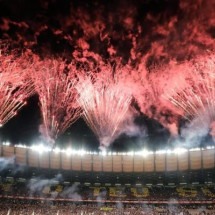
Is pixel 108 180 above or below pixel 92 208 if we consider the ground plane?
above

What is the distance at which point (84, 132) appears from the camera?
152 feet

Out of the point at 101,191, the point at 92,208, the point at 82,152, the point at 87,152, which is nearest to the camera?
the point at 92,208

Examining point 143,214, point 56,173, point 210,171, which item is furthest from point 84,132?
point 210,171

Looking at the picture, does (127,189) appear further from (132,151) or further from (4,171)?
(4,171)

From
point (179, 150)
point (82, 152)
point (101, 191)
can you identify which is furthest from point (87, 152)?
point (179, 150)

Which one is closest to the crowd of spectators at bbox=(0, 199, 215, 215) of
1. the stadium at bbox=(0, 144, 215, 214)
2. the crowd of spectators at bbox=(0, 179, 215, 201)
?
the stadium at bbox=(0, 144, 215, 214)

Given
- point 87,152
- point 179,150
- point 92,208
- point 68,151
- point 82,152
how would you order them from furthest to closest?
1. point 87,152
2. point 82,152
3. point 68,151
4. point 179,150
5. point 92,208

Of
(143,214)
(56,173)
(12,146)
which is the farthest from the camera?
(56,173)

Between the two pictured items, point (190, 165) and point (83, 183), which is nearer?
point (190, 165)

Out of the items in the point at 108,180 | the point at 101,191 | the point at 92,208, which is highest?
the point at 108,180

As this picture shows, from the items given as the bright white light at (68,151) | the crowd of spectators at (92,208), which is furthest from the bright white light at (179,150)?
the bright white light at (68,151)

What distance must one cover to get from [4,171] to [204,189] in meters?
27.3

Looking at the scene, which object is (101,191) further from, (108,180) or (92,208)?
(92,208)

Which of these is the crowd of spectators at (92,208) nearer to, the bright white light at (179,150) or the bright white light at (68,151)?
the bright white light at (68,151)
